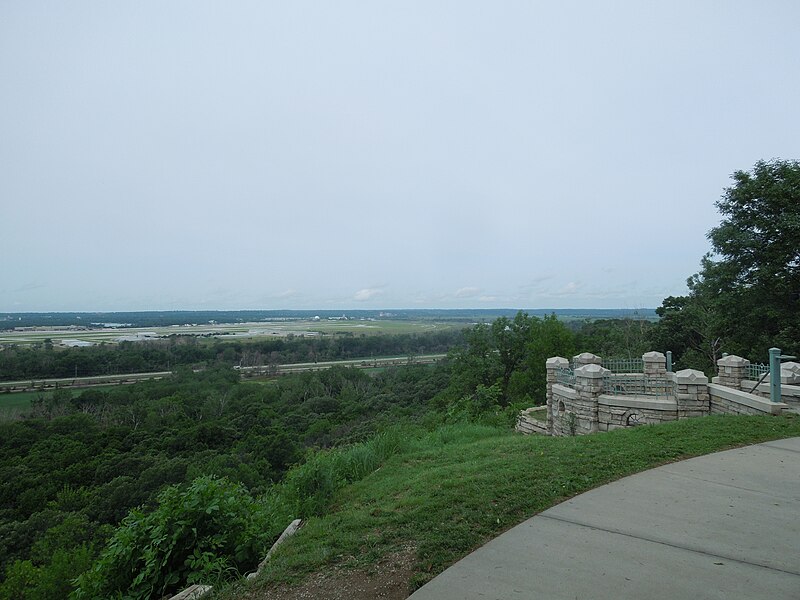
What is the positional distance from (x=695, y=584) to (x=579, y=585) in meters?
0.73

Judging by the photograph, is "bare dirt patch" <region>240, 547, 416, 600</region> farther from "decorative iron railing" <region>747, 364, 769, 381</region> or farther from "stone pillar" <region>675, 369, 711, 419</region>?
"decorative iron railing" <region>747, 364, 769, 381</region>

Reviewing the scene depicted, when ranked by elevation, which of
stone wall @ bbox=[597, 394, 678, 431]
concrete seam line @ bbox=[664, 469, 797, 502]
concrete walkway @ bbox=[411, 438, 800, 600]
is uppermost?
concrete walkway @ bbox=[411, 438, 800, 600]

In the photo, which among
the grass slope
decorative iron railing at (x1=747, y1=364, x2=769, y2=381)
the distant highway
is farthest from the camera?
the distant highway

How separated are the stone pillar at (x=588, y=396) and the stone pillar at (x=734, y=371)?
3075mm

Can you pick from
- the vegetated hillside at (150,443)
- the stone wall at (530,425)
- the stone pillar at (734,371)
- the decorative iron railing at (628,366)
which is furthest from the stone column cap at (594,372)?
Result: the vegetated hillside at (150,443)

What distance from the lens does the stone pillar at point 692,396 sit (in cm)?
1006

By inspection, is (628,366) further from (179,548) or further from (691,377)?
(179,548)

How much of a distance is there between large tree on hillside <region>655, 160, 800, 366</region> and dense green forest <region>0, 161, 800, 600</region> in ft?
0.19

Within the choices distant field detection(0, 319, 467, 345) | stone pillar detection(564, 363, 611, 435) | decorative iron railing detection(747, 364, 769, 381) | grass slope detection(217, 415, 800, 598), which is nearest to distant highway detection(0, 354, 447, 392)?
distant field detection(0, 319, 467, 345)

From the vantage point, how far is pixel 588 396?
465 inches

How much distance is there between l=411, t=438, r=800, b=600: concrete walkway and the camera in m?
2.91

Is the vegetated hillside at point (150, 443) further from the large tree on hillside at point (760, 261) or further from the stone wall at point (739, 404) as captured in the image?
the large tree on hillside at point (760, 261)

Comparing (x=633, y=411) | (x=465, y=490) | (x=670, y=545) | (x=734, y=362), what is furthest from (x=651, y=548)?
(x=734, y=362)

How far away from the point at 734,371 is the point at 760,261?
27.4 feet
